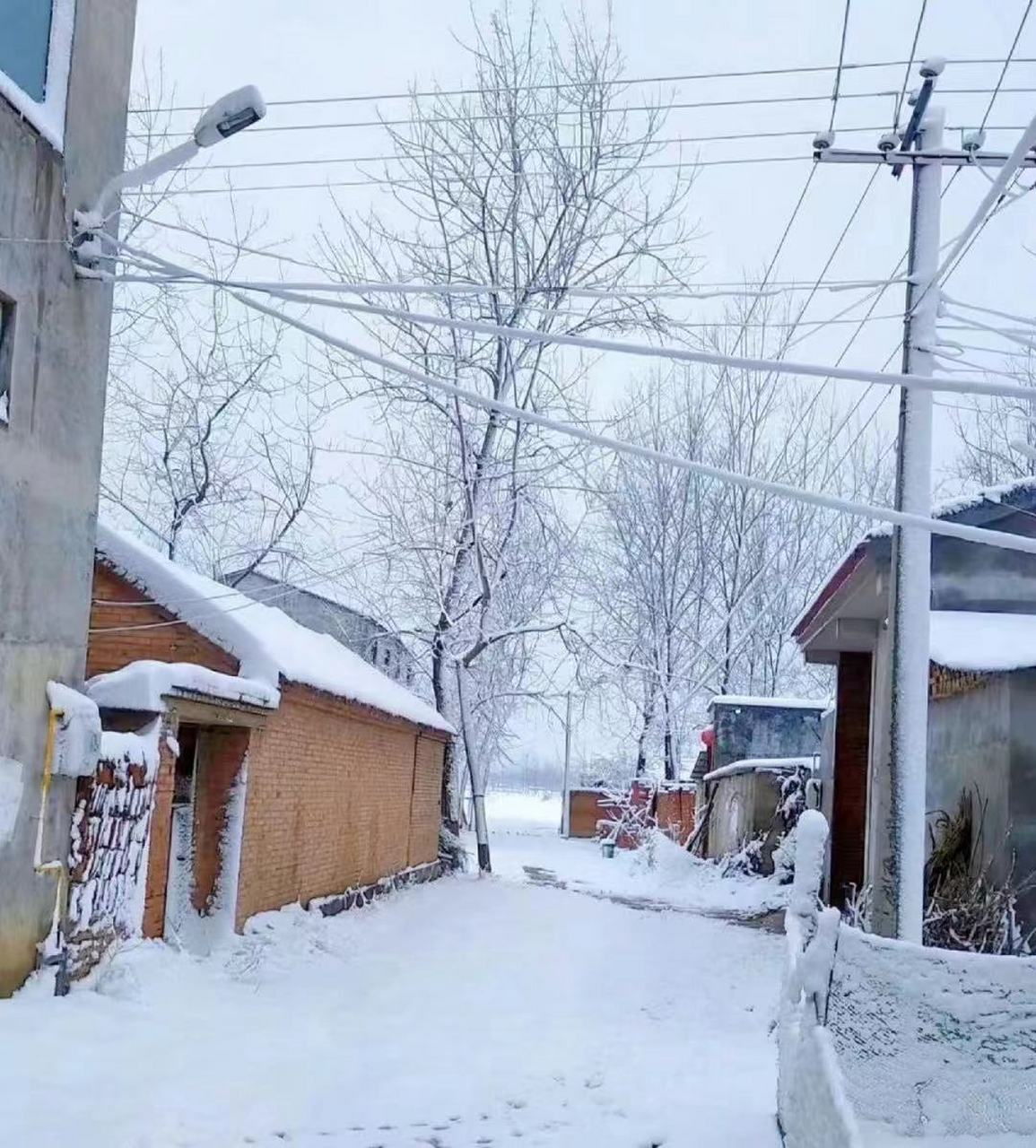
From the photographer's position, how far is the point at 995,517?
12.2m

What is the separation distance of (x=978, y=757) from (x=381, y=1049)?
556 cm

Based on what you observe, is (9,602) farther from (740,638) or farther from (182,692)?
(740,638)

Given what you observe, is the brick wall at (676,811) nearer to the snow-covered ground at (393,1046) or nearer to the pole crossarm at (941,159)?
the snow-covered ground at (393,1046)

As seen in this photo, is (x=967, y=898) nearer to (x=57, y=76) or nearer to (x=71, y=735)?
(x=71, y=735)

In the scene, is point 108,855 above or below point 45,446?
below

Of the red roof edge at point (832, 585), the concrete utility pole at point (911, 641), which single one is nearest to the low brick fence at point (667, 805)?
the red roof edge at point (832, 585)

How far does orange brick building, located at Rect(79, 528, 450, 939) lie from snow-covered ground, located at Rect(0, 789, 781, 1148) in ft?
2.03

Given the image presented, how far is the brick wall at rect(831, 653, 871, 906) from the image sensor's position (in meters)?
17.3

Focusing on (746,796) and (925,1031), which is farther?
(746,796)

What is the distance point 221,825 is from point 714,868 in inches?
577

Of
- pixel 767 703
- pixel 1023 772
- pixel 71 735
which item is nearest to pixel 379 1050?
pixel 71 735

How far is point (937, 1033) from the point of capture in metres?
5.32

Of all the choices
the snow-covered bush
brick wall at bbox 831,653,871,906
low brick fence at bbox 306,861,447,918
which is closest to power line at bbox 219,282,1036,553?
the snow-covered bush

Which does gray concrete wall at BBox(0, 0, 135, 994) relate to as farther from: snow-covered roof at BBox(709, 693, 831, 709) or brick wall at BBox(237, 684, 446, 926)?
snow-covered roof at BBox(709, 693, 831, 709)
